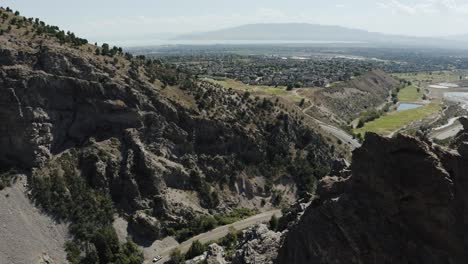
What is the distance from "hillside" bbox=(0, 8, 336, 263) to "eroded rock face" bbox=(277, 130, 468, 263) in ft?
179

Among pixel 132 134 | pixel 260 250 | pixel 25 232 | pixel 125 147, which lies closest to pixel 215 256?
pixel 260 250

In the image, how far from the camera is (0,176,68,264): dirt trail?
8438 cm

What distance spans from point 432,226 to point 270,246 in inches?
976

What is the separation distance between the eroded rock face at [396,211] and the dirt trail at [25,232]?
54690mm

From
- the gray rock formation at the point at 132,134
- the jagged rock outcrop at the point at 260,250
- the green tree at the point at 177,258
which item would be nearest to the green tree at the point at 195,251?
the green tree at the point at 177,258

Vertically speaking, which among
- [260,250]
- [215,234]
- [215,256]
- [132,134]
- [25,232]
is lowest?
[215,234]

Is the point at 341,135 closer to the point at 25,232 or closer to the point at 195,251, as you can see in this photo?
the point at 195,251

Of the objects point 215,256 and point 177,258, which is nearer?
point 215,256

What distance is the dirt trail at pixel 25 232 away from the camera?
Answer: 8438cm

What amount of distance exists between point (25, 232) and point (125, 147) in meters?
32.2

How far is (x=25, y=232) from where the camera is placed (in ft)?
290

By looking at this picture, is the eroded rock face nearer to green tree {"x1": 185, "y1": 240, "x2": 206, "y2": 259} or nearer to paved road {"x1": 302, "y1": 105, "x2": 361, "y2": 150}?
green tree {"x1": 185, "y1": 240, "x2": 206, "y2": 259}

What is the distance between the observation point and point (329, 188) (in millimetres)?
54469

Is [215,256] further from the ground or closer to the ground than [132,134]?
closer to the ground
